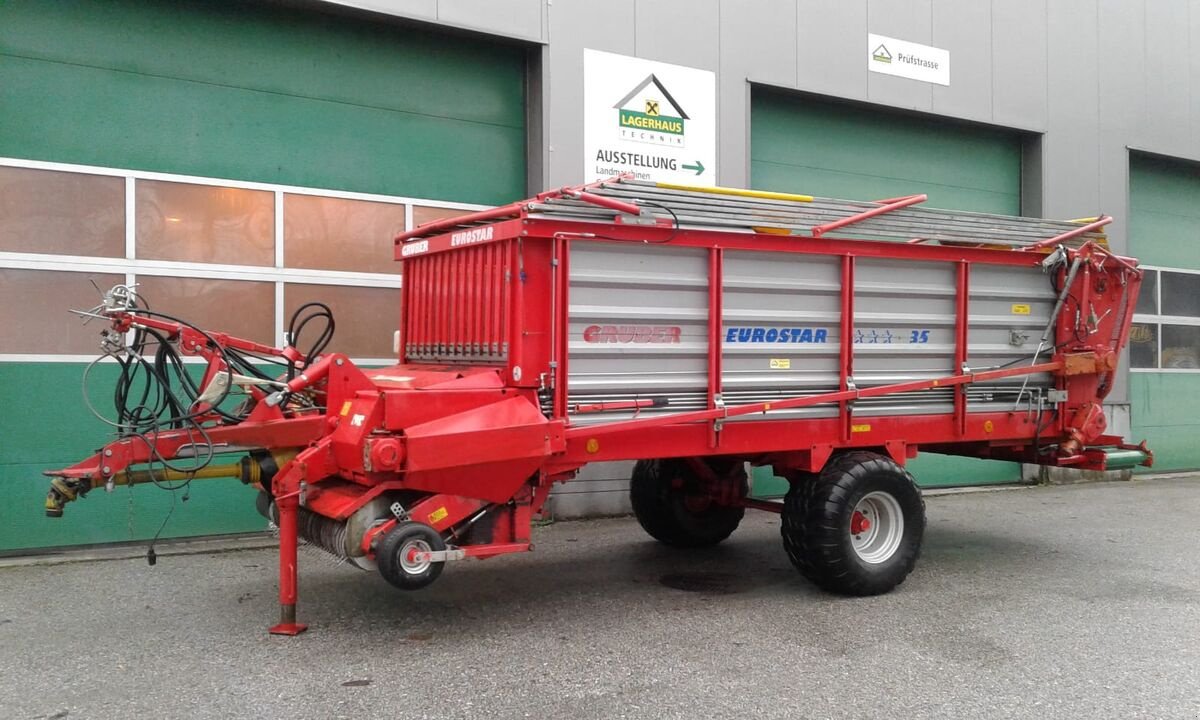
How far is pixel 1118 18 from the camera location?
43.3 feet

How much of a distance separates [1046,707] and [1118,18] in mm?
12383

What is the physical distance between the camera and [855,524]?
6.35m

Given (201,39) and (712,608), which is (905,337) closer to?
(712,608)

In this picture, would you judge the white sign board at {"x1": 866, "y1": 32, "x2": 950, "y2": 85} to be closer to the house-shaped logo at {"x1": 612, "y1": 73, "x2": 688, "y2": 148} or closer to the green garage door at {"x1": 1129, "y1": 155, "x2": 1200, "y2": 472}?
the house-shaped logo at {"x1": 612, "y1": 73, "x2": 688, "y2": 148}

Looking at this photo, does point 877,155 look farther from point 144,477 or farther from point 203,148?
point 144,477

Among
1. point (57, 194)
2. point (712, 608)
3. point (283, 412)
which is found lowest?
point (712, 608)

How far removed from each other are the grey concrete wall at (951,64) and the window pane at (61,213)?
2828 mm

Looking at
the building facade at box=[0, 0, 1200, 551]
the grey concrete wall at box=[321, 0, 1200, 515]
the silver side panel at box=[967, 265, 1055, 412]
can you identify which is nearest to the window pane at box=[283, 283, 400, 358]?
the building facade at box=[0, 0, 1200, 551]

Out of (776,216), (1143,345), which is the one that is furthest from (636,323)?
(1143,345)

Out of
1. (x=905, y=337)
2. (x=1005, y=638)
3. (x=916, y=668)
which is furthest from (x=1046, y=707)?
(x=905, y=337)

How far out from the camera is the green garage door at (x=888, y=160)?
1093 centimetres

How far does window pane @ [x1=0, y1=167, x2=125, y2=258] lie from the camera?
7309mm

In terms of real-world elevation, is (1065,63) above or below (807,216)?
above

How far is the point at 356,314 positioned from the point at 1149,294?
39.2ft
